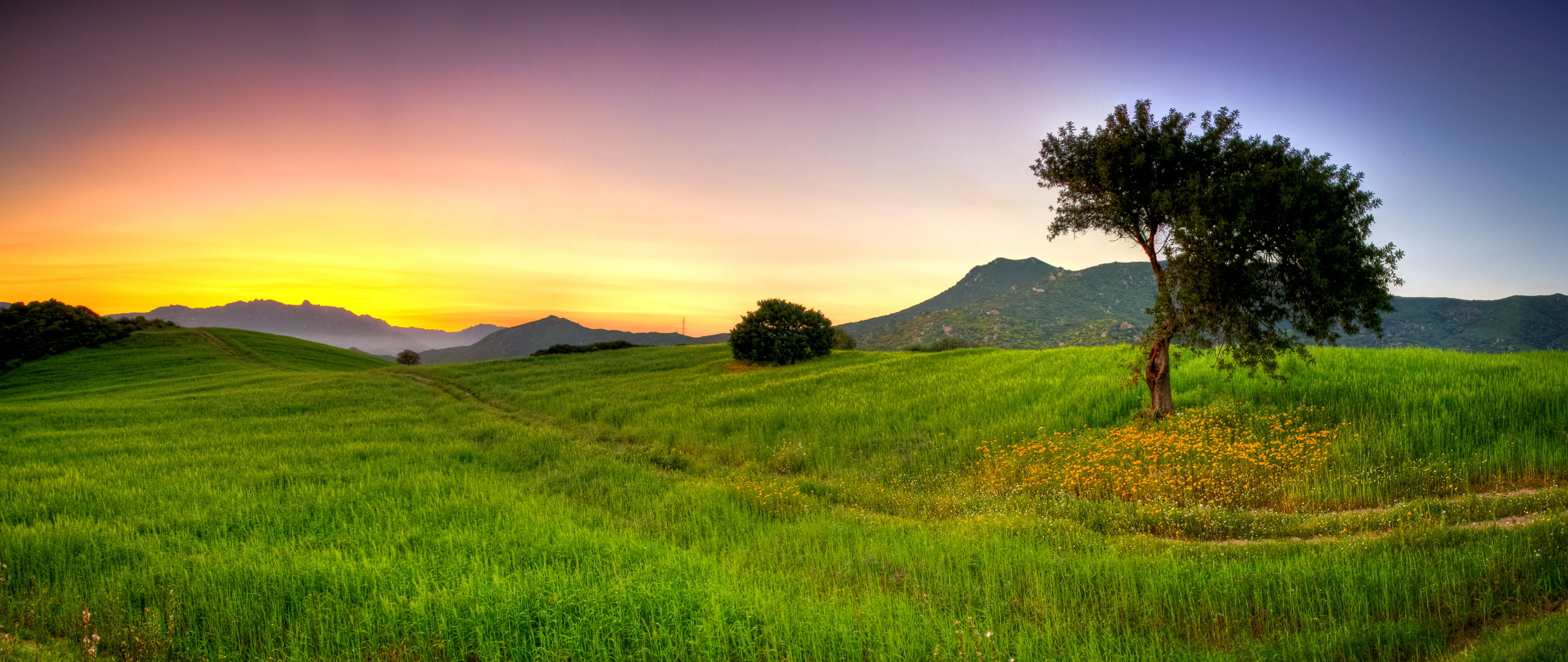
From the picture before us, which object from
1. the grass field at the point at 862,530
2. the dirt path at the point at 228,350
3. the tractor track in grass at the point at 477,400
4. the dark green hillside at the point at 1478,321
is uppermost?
the dark green hillside at the point at 1478,321

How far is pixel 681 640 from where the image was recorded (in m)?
5.11

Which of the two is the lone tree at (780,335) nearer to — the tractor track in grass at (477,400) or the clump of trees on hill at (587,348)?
the tractor track in grass at (477,400)

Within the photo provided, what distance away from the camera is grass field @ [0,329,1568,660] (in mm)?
5223

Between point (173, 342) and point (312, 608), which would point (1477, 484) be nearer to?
point (312, 608)

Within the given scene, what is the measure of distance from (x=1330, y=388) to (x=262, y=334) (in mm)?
102425

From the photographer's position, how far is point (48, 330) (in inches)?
2180

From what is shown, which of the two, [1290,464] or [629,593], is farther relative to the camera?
[1290,464]

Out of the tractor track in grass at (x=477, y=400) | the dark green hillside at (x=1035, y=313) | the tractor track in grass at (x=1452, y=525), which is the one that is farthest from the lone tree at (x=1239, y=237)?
the dark green hillside at (x=1035, y=313)

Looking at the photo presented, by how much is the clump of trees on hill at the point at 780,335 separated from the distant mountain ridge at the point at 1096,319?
1465cm

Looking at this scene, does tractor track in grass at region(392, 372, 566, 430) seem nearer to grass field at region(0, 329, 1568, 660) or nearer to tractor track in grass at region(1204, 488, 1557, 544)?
grass field at region(0, 329, 1568, 660)

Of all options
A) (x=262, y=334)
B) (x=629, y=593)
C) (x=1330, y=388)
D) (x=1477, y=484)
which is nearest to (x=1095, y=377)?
(x=1330, y=388)

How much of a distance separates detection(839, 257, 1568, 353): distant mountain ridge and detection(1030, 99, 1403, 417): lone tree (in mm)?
1634

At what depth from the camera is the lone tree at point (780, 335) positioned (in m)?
40.5

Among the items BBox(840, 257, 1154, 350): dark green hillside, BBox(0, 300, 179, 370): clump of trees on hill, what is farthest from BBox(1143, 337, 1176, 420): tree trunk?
BBox(0, 300, 179, 370): clump of trees on hill
